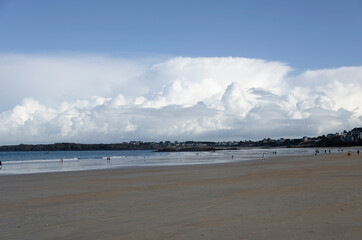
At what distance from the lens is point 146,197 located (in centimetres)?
1444

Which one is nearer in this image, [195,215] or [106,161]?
[195,215]

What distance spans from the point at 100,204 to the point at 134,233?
204 inches

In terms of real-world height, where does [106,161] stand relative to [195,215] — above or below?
below

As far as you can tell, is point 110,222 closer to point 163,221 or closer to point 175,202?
point 163,221

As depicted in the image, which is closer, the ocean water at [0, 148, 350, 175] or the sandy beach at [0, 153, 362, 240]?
the sandy beach at [0, 153, 362, 240]

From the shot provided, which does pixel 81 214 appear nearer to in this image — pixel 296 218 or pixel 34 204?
pixel 34 204

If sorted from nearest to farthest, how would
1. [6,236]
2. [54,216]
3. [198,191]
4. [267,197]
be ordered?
[6,236]
[54,216]
[267,197]
[198,191]

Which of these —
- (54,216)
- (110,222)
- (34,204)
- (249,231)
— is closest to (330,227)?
(249,231)

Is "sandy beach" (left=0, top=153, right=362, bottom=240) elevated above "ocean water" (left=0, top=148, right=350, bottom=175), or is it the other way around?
"sandy beach" (left=0, top=153, right=362, bottom=240)

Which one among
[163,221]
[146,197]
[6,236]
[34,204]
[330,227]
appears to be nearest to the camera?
[330,227]

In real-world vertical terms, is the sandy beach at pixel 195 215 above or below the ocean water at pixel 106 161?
above

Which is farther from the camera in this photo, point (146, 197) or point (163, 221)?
point (146, 197)

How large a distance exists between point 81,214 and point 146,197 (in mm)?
3881

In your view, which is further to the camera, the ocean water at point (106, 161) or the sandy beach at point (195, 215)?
the ocean water at point (106, 161)
